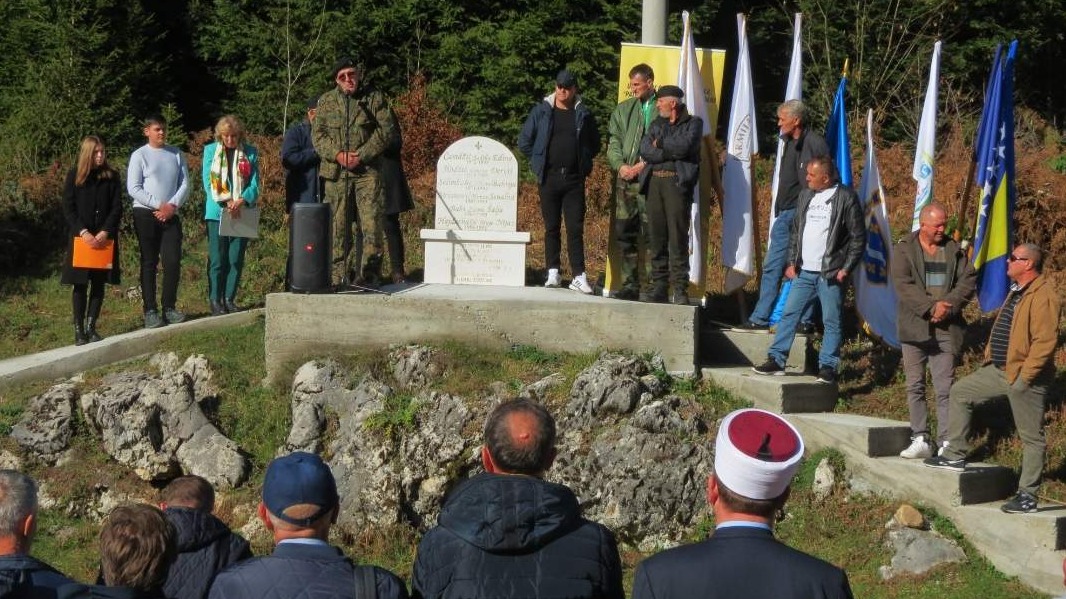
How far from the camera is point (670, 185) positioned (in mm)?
10539

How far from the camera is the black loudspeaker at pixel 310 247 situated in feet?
34.2

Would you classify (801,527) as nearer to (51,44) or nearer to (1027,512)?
(1027,512)

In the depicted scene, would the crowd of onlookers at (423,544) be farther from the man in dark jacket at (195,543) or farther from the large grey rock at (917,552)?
the large grey rock at (917,552)

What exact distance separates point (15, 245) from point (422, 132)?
642 cm

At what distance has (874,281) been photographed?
11.1 m

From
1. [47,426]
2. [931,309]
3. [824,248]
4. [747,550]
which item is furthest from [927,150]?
[747,550]

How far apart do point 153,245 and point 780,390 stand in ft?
18.8

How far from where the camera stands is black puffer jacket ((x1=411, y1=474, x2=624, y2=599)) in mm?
4055

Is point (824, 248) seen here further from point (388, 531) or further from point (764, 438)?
point (764, 438)

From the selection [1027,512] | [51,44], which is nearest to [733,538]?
[1027,512]

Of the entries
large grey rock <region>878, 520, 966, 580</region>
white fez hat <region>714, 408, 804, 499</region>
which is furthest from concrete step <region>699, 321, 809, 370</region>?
white fez hat <region>714, 408, 804, 499</region>

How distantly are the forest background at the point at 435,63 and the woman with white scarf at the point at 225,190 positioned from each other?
16.0 ft

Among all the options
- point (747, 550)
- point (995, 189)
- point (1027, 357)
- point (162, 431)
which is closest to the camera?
point (747, 550)

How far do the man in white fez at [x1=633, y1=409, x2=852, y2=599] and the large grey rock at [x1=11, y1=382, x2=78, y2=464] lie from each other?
317 inches
